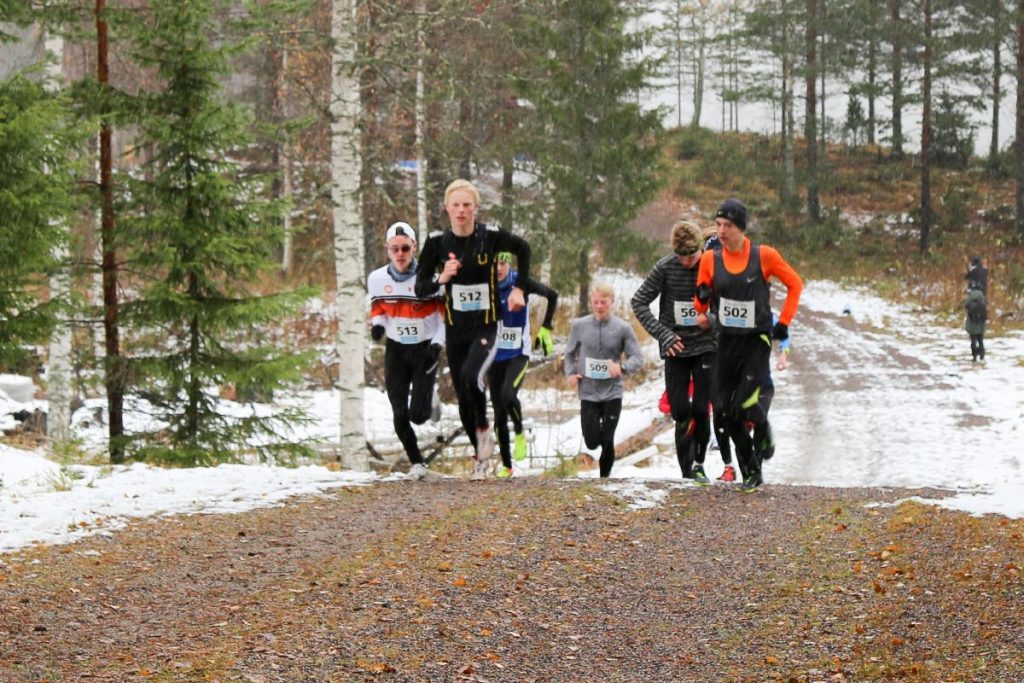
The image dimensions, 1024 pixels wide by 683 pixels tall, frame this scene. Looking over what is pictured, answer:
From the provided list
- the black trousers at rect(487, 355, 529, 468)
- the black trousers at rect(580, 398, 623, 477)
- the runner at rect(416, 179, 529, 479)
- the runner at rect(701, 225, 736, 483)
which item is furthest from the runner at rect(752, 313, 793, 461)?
the runner at rect(416, 179, 529, 479)

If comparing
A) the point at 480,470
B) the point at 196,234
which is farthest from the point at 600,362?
the point at 196,234

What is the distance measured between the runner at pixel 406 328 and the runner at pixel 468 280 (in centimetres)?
19

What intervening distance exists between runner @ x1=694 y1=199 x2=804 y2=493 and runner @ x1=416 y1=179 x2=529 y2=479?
58.6 inches

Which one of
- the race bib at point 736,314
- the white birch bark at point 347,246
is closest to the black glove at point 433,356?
the race bib at point 736,314

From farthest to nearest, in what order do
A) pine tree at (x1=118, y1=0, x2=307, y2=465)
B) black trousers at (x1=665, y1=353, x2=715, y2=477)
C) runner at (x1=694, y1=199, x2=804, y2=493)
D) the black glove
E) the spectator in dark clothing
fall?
the spectator in dark clothing, pine tree at (x1=118, y1=0, x2=307, y2=465), the black glove, black trousers at (x1=665, y1=353, x2=715, y2=477), runner at (x1=694, y1=199, x2=804, y2=493)

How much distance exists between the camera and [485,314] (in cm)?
923

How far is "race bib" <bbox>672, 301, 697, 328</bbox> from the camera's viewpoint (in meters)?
9.27

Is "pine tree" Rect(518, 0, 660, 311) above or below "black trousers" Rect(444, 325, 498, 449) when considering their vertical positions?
above

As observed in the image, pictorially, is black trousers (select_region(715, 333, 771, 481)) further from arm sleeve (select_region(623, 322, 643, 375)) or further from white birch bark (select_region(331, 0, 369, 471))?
white birch bark (select_region(331, 0, 369, 471))

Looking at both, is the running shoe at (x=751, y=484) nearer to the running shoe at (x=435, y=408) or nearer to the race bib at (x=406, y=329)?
the running shoe at (x=435, y=408)

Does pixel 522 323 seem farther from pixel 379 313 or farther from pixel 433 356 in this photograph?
pixel 379 313

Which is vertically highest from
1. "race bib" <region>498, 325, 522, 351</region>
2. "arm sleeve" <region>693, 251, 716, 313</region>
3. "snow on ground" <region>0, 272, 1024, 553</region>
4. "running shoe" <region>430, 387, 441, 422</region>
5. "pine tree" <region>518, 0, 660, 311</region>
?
"pine tree" <region>518, 0, 660, 311</region>

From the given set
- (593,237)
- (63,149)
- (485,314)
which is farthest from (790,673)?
(593,237)

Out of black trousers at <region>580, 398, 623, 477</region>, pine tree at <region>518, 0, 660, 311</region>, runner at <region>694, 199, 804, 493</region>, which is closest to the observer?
runner at <region>694, 199, 804, 493</region>
